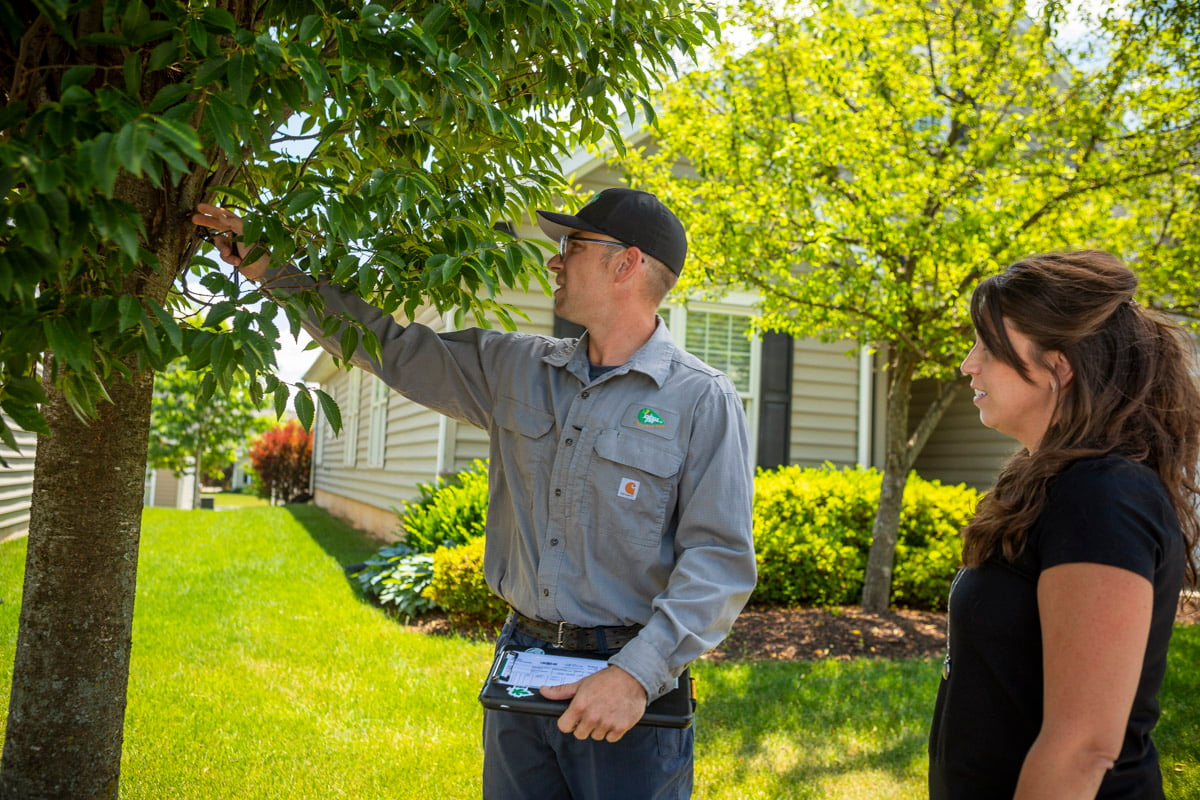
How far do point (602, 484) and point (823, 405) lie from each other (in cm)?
857

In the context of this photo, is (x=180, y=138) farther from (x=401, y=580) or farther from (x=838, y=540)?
(x=838, y=540)

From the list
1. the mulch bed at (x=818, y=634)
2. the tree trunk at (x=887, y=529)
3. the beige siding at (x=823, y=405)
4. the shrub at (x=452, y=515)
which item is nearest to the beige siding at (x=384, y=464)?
the shrub at (x=452, y=515)

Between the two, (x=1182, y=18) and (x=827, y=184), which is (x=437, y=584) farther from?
(x=1182, y=18)

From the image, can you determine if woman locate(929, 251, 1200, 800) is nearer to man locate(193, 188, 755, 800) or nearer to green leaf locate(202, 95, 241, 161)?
man locate(193, 188, 755, 800)

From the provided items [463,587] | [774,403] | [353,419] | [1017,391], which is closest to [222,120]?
[1017,391]

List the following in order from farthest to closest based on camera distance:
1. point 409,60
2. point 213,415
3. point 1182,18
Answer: point 213,415
point 1182,18
point 409,60

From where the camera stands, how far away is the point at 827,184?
7781 mm

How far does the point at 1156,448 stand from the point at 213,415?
27405mm

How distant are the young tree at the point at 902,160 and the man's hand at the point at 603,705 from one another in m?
5.49

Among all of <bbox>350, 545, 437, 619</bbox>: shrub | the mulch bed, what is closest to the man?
the mulch bed

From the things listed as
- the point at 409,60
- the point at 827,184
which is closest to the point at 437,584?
the point at 827,184

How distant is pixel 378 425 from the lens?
13.8 meters

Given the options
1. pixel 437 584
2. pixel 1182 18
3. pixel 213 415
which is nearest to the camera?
pixel 1182 18

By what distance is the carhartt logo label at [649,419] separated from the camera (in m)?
2.38
